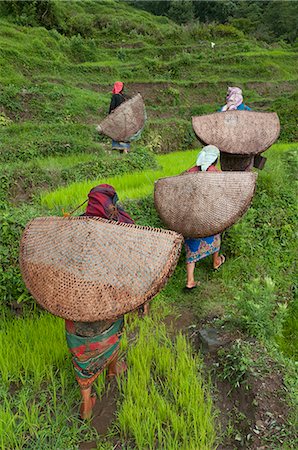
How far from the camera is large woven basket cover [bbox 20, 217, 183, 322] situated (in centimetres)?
196

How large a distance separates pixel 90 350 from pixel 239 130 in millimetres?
3678

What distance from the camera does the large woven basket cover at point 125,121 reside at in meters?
6.59

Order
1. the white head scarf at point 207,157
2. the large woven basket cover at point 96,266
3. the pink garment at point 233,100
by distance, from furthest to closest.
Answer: the pink garment at point 233,100
the white head scarf at point 207,157
the large woven basket cover at point 96,266

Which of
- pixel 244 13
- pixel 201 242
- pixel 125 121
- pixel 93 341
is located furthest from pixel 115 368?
pixel 244 13

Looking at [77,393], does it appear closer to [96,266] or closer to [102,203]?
[96,266]

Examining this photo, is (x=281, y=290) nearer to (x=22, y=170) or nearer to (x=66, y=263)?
(x=66, y=263)

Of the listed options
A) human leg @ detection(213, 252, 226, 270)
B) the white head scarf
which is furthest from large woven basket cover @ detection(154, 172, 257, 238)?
human leg @ detection(213, 252, 226, 270)

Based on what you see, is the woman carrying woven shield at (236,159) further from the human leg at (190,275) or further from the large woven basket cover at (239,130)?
the human leg at (190,275)

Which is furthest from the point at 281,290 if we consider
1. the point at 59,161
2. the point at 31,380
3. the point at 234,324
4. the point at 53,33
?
the point at 53,33

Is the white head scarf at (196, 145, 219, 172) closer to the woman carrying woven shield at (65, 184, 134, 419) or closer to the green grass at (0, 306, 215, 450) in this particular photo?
the woman carrying woven shield at (65, 184, 134, 419)

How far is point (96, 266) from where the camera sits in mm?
1999

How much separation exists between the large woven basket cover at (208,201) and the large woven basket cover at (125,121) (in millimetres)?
3411

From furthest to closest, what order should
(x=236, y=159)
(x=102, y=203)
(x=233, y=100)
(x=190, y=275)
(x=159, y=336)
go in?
(x=233, y=100) → (x=236, y=159) → (x=190, y=275) → (x=159, y=336) → (x=102, y=203)

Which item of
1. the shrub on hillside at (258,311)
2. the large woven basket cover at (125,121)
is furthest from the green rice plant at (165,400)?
the large woven basket cover at (125,121)
